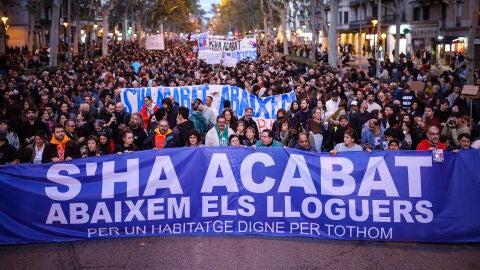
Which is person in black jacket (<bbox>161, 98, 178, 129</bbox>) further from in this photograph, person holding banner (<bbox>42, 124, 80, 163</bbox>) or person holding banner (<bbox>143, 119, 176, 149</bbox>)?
person holding banner (<bbox>42, 124, 80, 163</bbox>)

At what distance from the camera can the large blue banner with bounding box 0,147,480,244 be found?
7.54m

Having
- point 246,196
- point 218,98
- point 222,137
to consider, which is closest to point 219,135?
point 222,137

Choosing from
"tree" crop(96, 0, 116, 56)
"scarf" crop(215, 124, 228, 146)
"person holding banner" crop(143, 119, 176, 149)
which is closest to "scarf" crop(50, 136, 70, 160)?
"person holding banner" crop(143, 119, 176, 149)

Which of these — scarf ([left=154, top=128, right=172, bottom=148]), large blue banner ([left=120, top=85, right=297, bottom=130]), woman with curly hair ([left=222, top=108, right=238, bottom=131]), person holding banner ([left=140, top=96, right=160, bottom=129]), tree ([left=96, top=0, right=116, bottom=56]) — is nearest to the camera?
scarf ([left=154, top=128, right=172, bottom=148])

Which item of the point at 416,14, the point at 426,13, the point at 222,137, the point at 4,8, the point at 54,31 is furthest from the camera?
the point at 416,14

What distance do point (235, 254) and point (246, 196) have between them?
0.94 meters

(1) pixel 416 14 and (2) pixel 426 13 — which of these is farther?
(1) pixel 416 14

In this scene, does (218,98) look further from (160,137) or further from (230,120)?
(160,137)

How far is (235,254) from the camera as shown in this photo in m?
7.12

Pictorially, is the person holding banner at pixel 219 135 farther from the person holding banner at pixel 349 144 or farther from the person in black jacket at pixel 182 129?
the person holding banner at pixel 349 144

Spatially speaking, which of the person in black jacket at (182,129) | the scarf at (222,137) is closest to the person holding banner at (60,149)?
the person in black jacket at (182,129)

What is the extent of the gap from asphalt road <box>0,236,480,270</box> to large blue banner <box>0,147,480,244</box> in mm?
162

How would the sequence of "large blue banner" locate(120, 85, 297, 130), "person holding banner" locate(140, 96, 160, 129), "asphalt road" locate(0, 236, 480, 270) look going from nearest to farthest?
"asphalt road" locate(0, 236, 480, 270)
"person holding banner" locate(140, 96, 160, 129)
"large blue banner" locate(120, 85, 297, 130)

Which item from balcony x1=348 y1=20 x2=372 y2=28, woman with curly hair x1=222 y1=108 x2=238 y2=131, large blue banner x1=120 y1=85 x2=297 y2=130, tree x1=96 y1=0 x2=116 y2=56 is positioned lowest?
woman with curly hair x1=222 y1=108 x2=238 y2=131
